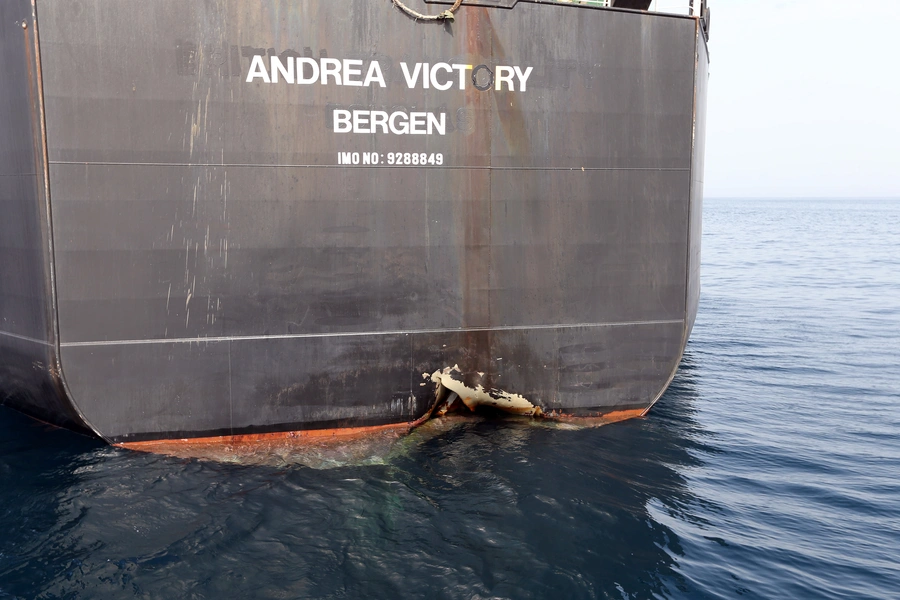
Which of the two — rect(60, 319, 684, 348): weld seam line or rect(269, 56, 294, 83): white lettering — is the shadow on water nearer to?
rect(60, 319, 684, 348): weld seam line

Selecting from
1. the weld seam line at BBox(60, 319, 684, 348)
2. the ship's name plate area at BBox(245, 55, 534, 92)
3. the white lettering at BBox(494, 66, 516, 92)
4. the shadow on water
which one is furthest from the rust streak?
the white lettering at BBox(494, 66, 516, 92)

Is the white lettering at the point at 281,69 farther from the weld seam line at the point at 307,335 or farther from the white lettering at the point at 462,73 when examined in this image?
the weld seam line at the point at 307,335

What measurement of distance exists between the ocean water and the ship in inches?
23.3

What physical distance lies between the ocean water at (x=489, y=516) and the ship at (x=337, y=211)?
1.94 ft

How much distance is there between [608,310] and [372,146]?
3365 mm

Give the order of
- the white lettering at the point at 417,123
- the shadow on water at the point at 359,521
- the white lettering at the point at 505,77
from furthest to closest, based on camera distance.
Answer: the white lettering at the point at 505,77
the white lettering at the point at 417,123
the shadow on water at the point at 359,521

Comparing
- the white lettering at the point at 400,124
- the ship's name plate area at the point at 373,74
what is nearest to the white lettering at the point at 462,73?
the ship's name plate area at the point at 373,74

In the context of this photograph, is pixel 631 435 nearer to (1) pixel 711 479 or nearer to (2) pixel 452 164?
(1) pixel 711 479

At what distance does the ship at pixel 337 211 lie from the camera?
6684mm

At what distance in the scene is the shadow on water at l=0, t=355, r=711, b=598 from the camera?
5.30 meters

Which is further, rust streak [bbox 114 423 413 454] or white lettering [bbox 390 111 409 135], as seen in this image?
white lettering [bbox 390 111 409 135]

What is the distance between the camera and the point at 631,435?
8172 millimetres

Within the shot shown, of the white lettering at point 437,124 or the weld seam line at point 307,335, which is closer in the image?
the weld seam line at point 307,335

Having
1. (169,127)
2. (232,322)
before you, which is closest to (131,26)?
(169,127)
